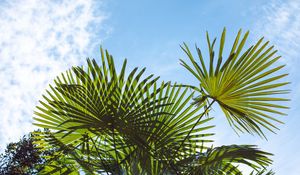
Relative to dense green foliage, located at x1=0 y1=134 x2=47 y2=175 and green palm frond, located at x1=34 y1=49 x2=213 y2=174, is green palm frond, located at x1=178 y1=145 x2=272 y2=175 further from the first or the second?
dense green foliage, located at x1=0 y1=134 x2=47 y2=175

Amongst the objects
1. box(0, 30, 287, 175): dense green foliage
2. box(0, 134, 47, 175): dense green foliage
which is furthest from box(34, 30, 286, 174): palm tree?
box(0, 134, 47, 175): dense green foliage

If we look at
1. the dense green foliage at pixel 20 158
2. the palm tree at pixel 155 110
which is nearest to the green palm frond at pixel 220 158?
the palm tree at pixel 155 110

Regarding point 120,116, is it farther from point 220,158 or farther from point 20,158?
point 20,158

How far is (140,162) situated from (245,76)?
1.52 meters

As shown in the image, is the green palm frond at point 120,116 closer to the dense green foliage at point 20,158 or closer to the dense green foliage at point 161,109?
the dense green foliage at point 161,109

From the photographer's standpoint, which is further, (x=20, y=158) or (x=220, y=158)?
(x=20, y=158)

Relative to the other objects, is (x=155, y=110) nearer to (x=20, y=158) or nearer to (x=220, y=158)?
(x=220, y=158)

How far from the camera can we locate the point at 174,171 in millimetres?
4039

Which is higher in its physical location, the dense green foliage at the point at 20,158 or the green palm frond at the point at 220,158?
the dense green foliage at the point at 20,158

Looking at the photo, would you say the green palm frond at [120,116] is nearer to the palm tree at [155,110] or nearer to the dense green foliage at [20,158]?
the palm tree at [155,110]

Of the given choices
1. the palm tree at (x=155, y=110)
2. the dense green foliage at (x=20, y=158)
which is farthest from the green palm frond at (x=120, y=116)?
the dense green foliage at (x=20, y=158)

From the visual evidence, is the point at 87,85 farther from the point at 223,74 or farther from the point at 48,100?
the point at 223,74

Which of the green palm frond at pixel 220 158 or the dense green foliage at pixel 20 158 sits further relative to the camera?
the dense green foliage at pixel 20 158

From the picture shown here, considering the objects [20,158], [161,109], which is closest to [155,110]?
[161,109]
